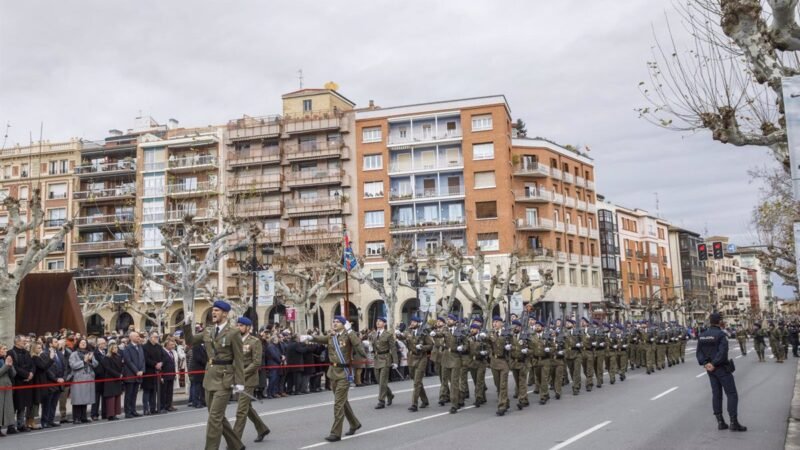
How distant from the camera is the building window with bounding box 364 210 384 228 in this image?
60531 mm

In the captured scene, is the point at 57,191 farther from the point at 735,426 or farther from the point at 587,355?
the point at 735,426

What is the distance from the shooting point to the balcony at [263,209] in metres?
61.9

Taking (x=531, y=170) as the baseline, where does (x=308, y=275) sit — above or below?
below

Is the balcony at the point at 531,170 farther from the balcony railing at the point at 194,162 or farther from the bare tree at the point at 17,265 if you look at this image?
the bare tree at the point at 17,265

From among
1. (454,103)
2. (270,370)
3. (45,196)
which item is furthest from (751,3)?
(45,196)

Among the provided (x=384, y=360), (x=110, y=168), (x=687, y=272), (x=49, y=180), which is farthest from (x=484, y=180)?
(x=687, y=272)

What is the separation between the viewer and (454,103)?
6006 centimetres

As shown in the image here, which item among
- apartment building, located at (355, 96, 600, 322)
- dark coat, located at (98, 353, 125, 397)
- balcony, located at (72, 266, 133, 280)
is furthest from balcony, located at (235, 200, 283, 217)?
dark coat, located at (98, 353, 125, 397)

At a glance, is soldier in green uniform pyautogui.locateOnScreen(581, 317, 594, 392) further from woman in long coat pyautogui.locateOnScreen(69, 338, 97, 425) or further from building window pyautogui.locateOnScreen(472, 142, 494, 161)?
building window pyautogui.locateOnScreen(472, 142, 494, 161)

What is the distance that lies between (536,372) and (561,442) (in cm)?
678

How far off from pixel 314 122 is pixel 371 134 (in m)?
4.80

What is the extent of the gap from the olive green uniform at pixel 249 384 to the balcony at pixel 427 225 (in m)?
46.9

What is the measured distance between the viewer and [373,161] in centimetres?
6156

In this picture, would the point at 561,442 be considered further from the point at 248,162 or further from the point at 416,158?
the point at 248,162
